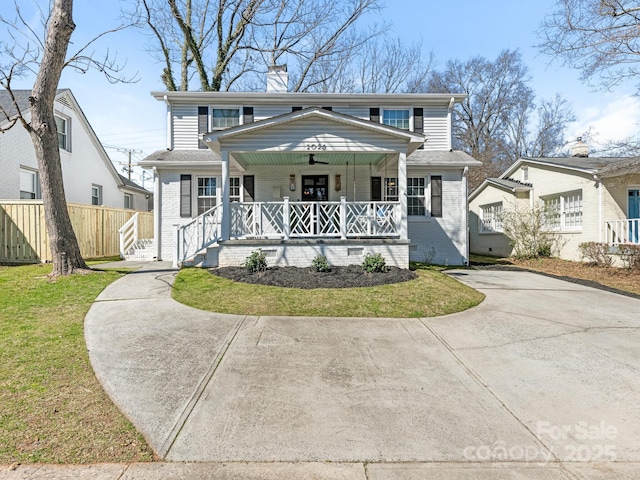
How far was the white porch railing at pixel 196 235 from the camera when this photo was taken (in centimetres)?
1004

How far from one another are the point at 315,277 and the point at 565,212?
12.3m

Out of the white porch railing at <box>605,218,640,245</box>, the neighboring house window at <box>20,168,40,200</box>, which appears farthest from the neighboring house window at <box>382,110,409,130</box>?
the neighboring house window at <box>20,168,40,200</box>

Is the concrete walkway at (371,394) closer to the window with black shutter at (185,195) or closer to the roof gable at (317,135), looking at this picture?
the roof gable at (317,135)

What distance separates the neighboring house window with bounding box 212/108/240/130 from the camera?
1270 cm

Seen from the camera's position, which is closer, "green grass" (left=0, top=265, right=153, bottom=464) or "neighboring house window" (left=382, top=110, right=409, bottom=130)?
"green grass" (left=0, top=265, right=153, bottom=464)

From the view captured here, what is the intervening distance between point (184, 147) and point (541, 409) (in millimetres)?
13061

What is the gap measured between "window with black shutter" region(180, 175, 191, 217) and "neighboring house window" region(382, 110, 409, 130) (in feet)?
25.3

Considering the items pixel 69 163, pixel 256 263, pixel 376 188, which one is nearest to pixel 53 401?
pixel 256 263

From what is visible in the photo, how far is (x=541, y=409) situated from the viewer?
10.0 ft

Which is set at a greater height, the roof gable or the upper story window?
the upper story window

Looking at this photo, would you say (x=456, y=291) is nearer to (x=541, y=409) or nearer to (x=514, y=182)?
Answer: (x=541, y=409)

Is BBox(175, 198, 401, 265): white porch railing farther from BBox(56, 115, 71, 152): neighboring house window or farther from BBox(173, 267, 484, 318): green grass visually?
BBox(56, 115, 71, 152): neighboring house window

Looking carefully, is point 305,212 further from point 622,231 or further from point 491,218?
point 491,218

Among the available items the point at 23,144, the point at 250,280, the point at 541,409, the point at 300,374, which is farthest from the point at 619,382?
the point at 23,144
